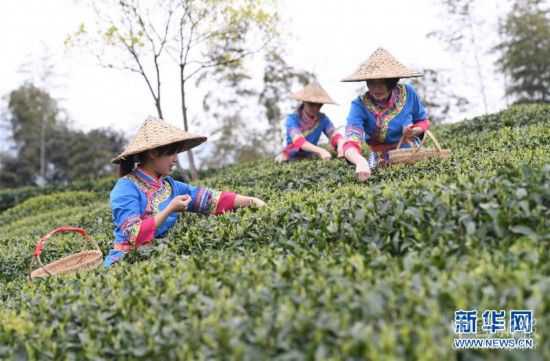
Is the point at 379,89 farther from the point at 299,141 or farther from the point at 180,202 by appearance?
the point at 299,141

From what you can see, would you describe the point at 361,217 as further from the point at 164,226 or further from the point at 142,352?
the point at 164,226

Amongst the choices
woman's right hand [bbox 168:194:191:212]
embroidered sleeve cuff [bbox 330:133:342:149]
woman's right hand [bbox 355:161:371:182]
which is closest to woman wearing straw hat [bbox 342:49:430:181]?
woman's right hand [bbox 355:161:371:182]

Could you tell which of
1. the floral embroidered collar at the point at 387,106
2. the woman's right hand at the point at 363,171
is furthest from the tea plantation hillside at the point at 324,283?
the floral embroidered collar at the point at 387,106

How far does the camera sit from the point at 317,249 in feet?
10.3

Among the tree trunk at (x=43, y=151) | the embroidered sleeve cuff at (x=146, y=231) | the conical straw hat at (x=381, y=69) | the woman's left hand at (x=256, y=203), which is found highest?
the tree trunk at (x=43, y=151)

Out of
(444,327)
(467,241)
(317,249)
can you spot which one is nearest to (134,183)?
(317,249)

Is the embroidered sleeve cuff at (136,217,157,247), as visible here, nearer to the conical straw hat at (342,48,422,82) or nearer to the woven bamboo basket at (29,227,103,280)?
the woven bamboo basket at (29,227,103,280)

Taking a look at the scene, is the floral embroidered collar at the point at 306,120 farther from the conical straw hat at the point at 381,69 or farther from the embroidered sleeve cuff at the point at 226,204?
the embroidered sleeve cuff at the point at 226,204

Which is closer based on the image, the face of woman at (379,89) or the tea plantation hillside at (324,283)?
the tea plantation hillside at (324,283)

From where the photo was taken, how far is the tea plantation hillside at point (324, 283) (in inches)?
83.0

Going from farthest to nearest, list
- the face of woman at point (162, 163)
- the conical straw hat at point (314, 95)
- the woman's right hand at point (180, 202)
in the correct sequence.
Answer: the conical straw hat at point (314, 95), the face of woman at point (162, 163), the woman's right hand at point (180, 202)

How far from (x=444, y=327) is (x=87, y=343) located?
1.57 metres

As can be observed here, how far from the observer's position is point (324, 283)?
97.6 inches

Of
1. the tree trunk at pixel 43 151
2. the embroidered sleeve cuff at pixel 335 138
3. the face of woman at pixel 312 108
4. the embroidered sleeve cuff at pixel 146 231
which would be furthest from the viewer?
the tree trunk at pixel 43 151
